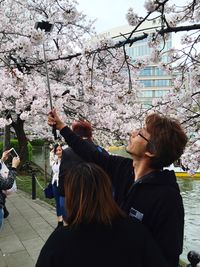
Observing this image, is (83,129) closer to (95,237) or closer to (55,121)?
(55,121)

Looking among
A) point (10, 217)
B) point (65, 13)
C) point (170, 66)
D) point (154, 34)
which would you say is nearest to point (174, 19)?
point (170, 66)

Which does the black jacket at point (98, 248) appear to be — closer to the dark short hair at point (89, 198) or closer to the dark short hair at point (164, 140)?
the dark short hair at point (89, 198)

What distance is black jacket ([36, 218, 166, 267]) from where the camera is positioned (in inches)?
58.0

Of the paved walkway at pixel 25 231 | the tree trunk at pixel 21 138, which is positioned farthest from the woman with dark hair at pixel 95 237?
the tree trunk at pixel 21 138

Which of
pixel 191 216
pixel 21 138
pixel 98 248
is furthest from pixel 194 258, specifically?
pixel 21 138

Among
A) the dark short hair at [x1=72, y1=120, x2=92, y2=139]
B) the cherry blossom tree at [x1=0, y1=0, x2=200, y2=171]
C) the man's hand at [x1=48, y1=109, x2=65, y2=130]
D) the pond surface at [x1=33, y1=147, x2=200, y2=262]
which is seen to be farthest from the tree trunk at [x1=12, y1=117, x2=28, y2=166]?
the man's hand at [x1=48, y1=109, x2=65, y2=130]

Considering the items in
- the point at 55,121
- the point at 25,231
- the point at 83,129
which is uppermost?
the point at 55,121

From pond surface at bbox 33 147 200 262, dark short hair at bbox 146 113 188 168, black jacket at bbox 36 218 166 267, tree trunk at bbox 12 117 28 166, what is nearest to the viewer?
black jacket at bbox 36 218 166 267

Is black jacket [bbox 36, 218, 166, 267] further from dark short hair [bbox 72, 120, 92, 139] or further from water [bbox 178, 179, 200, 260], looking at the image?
water [bbox 178, 179, 200, 260]

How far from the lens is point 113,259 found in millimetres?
1488

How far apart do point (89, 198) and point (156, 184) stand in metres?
0.46

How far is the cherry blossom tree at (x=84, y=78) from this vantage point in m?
5.09

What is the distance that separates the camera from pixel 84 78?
19.4 ft

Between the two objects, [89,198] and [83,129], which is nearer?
[89,198]
